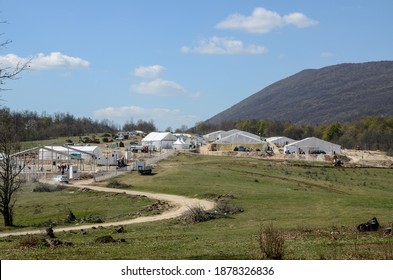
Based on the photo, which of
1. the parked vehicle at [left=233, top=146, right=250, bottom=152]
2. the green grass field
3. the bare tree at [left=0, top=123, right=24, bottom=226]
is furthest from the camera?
the parked vehicle at [left=233, top=146, right=250, bottom=152]

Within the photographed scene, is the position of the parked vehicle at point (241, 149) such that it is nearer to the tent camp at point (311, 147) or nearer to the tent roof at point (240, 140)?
the tent roof at point (240, 140)

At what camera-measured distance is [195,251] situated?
53.5 ft

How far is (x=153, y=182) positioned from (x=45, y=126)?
150 metres

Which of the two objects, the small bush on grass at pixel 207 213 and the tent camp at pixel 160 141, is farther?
the tent camp at pixel 160 141

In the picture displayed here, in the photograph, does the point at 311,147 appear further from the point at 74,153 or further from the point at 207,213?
the point at 207,213

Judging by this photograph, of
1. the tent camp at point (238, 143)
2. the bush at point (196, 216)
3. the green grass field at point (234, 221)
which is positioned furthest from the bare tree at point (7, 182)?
the tent camp at point (238, 143)

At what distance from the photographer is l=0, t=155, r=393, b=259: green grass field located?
1598 cm

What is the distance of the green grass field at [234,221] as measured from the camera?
16.0 meters

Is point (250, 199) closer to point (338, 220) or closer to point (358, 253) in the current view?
point (338, 220)

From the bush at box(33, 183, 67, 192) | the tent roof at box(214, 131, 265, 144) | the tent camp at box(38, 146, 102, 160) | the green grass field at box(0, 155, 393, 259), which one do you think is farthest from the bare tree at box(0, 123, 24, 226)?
the tent roof at box(214, 131, 265, 144)

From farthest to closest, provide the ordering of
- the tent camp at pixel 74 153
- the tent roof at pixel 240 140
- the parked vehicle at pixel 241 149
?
the tent roof at pixel 240 140 < the parked vehicle at pixel 241 149 < the tent camp at pixel 74 153

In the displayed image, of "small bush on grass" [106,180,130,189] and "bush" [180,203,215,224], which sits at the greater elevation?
"small bush on grass" [106,180,130,189]

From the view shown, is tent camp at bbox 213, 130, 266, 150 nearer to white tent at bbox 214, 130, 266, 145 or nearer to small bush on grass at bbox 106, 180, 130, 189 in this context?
white tent at bbox 214, 130, 266, 145

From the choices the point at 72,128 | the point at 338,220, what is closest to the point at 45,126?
the point at 72,128
